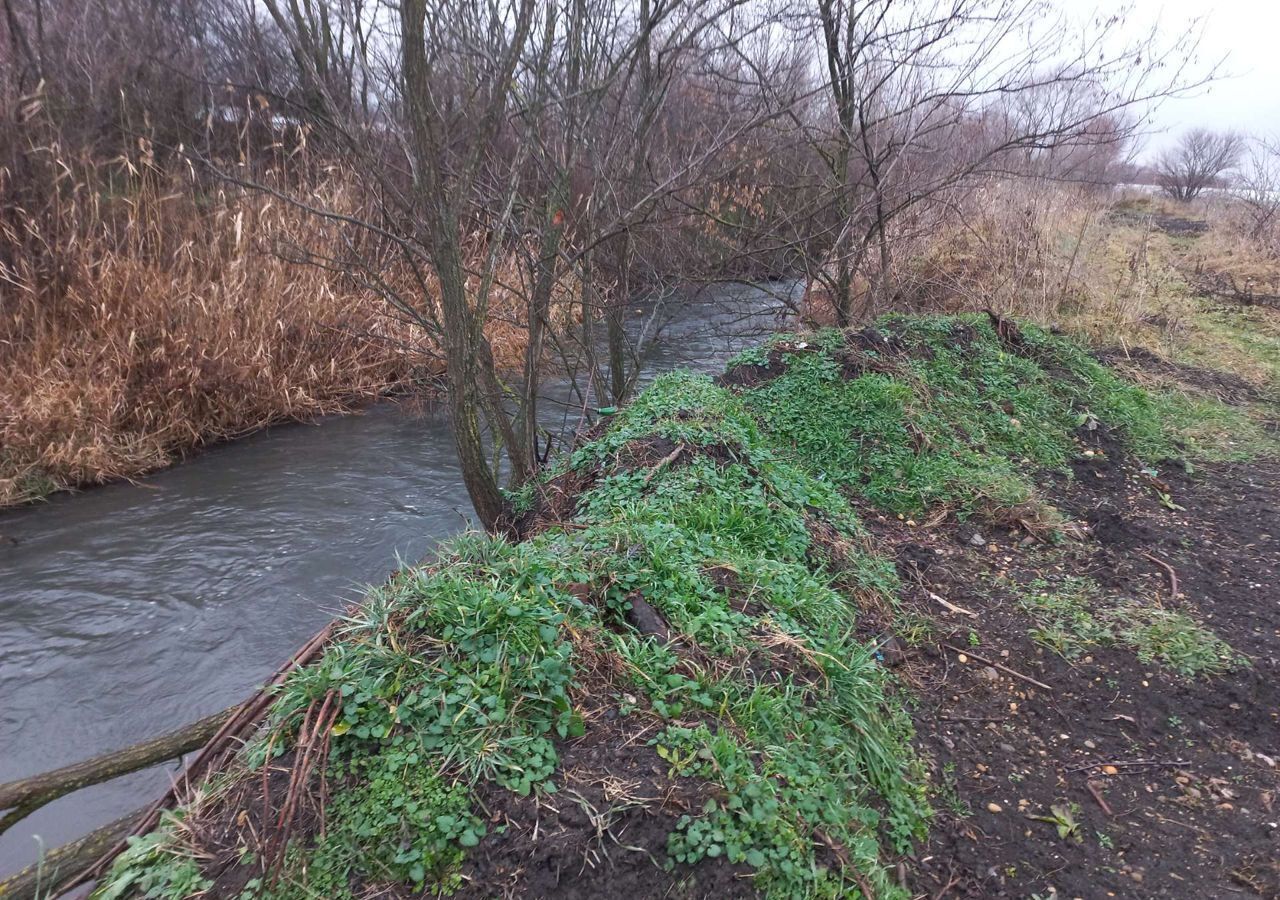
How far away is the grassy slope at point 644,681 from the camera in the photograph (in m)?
2.03

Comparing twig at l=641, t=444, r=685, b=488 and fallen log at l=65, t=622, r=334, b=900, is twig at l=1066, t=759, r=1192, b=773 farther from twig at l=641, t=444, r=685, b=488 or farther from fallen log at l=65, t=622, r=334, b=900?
fallen log at l=65, t=622, r=334, b=900

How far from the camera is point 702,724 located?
2363mm

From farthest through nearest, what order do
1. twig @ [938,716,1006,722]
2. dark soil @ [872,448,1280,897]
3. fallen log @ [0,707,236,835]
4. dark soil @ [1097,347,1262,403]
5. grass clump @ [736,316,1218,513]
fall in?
dark soil @ [1097,347,1262,403], grass clump @ [736,316,1218,513], twig @ [938,716,1006,722], fallen log @ [0,707,236,835], dark soil @ [872,448,1280,897]

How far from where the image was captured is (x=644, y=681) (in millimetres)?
2498

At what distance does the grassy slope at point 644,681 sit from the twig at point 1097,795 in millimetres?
596

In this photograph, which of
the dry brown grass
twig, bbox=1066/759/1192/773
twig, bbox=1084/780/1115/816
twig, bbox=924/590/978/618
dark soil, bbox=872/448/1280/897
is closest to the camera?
dark soil, bbox=872/448/1280/897

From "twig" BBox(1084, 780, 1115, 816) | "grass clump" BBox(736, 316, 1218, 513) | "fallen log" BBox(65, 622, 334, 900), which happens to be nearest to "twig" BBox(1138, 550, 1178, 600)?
"grass clump" BBox(736, 316, 1218, 513)

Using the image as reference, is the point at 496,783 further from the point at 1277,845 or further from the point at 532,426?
the point at 532,426

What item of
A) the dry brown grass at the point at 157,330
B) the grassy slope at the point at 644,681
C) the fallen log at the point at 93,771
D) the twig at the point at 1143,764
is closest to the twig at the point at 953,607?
the grassy slope at the point at 644,681

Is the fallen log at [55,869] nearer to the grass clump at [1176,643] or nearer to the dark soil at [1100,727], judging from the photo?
the dark soil at [1100,727]

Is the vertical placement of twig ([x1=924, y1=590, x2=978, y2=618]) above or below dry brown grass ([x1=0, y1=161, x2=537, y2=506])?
below

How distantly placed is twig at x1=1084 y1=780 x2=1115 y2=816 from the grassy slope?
0.60 metres

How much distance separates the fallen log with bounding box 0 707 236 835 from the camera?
2543 mm

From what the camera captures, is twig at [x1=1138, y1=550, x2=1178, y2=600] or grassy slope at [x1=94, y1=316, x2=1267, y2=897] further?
twig at [x1=1138, y1=550, x2=1178, y2=600]
